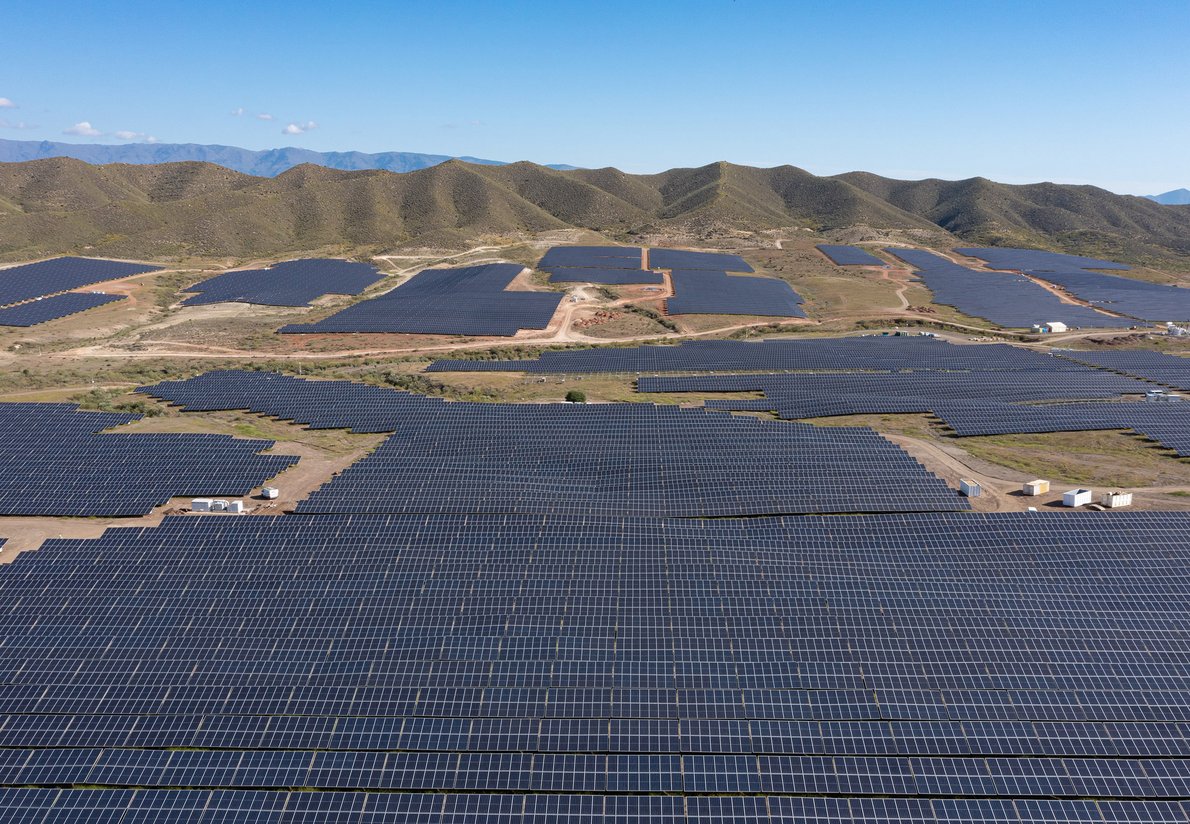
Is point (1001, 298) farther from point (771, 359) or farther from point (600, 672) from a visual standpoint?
point (600, 672)

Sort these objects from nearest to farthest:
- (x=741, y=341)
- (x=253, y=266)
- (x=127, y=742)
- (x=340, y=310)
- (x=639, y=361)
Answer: (x=127, y=742)
(x=639, y=361)
(x=741, y=341)
(x=340, y=310)
(x=253, y=266)

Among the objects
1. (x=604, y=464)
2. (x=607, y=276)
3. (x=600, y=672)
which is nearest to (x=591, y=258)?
(x=607, y=276)

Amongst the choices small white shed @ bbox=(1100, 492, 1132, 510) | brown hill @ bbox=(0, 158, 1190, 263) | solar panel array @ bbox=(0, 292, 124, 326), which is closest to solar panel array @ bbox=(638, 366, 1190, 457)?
small white shed @ bbox=(1100, 492, 1132, 510)

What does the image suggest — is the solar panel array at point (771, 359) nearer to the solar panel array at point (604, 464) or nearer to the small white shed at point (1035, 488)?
the solar panel array at point (604, 464)

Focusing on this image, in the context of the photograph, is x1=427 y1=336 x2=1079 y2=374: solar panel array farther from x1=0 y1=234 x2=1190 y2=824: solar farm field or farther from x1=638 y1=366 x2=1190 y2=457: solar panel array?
x1=0 y1=234 x2=1190 y2=824: solar farm field

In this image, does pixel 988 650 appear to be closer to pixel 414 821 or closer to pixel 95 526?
pixel 414 821

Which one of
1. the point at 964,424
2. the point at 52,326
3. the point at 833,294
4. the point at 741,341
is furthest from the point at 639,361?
the point at 52,326
